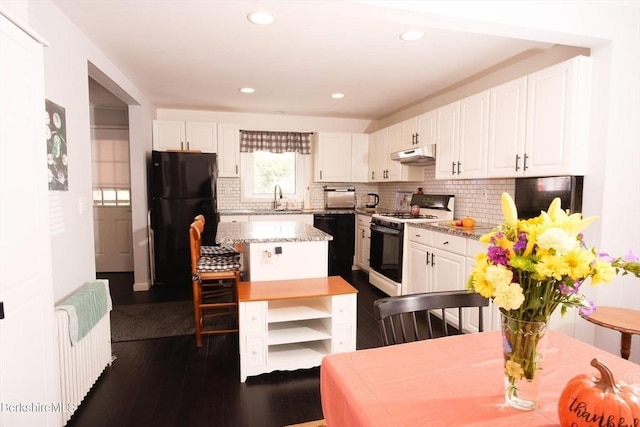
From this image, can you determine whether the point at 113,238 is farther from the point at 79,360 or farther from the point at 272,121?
the point at 79,360

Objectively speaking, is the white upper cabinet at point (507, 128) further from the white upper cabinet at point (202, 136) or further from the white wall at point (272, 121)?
the white upper cabinet at point (202, 136)

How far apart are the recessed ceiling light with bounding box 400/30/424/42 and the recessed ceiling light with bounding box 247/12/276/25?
0.96 meters

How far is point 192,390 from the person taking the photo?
221cm

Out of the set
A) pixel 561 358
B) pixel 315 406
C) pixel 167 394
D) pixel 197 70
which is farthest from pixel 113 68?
pixel 561 358

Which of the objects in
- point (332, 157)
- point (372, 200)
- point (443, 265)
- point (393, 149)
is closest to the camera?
point (443, 265)

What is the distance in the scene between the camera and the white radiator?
1780 mm

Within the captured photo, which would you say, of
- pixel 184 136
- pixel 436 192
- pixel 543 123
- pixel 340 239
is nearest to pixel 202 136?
pixel 184 136

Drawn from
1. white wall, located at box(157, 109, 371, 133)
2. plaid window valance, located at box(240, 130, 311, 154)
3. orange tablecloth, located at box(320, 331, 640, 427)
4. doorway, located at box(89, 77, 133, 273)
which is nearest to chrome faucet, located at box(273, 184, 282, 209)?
plaid window valance, located at box(240, 130, 311, 154)

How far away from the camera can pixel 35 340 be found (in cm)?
139

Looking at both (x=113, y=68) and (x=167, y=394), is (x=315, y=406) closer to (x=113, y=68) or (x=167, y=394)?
(x=167, y=394)

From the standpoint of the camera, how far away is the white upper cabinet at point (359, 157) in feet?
17.8

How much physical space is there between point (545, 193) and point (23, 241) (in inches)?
120

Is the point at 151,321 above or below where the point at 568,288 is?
below

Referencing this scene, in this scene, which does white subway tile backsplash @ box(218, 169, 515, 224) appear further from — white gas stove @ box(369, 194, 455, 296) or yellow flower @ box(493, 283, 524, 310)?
yellow flower @ box(493, 283, 524, 310)
